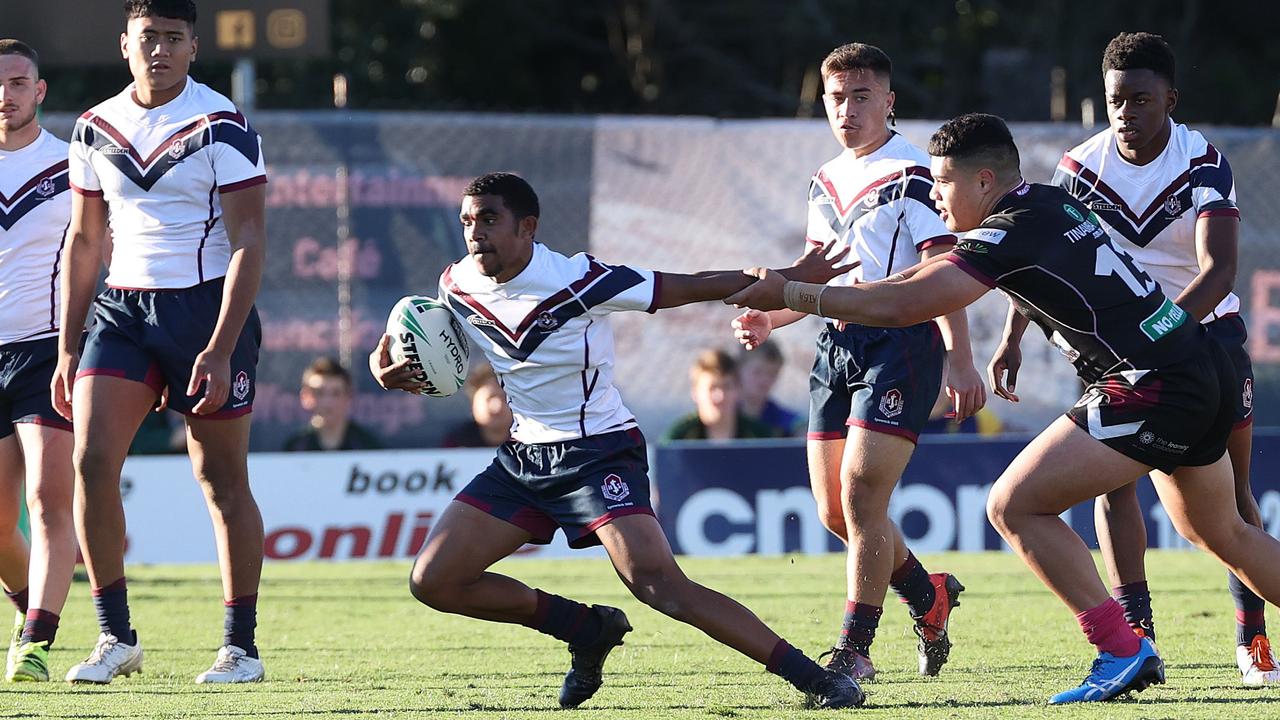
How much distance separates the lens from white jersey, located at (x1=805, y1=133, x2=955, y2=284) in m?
6.37

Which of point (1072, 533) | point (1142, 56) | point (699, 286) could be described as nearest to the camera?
point (1072, 533)

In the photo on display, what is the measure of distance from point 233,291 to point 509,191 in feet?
3.62

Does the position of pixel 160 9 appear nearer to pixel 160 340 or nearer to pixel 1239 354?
pixel 160 340

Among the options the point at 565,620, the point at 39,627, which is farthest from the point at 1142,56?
the point at 39,627

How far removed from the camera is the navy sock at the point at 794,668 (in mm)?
5441

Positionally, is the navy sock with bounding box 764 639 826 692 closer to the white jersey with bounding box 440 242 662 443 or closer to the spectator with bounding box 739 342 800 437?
the white jersey with bounding box 440 242 662 443

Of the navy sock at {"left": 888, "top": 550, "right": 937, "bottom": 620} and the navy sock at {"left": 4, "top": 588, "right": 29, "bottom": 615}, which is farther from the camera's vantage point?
the navy sock at {"left": 4, "top": 588, "right": 29, "bottom": 615}

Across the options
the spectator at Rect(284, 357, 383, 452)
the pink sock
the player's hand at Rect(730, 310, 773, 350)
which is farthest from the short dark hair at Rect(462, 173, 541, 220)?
the spectator at Rect(284, 357, 383, 452)

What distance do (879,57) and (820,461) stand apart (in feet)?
4.82

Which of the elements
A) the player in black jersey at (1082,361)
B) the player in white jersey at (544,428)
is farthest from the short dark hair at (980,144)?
the player in white jersey at (544,428)

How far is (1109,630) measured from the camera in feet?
18.1

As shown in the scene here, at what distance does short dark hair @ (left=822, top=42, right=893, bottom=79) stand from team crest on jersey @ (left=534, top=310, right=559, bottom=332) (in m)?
1.52

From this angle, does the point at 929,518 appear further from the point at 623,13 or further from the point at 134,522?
the point at 623,13

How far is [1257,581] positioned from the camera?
566 cm
